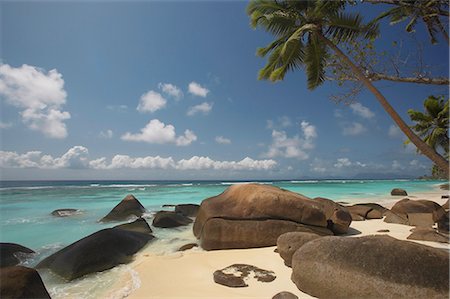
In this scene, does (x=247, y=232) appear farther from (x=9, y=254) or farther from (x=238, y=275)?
(x=9, y=254)

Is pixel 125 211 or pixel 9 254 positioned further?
pixel 125 211

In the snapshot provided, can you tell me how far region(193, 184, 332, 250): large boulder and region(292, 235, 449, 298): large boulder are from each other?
266 centimetres

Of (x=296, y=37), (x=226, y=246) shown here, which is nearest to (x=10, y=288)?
(x=226, y=246)

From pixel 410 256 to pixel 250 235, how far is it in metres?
3.89

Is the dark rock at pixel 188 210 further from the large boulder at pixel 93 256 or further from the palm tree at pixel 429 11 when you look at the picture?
the palm tree at pixel 429 11

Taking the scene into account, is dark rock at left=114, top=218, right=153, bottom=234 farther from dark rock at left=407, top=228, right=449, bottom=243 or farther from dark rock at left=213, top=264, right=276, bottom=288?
dark rock at left=407, top=228, right=449, bottom=243

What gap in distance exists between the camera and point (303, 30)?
819cm

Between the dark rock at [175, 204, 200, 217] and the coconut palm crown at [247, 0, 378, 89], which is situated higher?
the coconut palm crown at [247, 0, 378, 89]

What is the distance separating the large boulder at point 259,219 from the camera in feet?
22.4

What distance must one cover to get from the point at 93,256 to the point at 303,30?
8.58 m

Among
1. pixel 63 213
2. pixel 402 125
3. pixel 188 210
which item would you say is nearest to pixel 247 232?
pixel 402 125

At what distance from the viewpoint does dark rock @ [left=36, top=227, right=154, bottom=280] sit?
564cm

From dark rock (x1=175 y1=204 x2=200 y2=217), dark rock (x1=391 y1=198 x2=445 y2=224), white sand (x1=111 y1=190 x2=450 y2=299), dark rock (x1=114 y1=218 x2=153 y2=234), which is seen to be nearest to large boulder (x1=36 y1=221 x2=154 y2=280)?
white sand (x1=111 y1=190 x2=450 y2=299)

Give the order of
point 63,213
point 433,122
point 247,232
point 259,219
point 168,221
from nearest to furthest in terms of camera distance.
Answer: point 247,232, point 259,219, point 168,221, point 63,213, point 433,122
